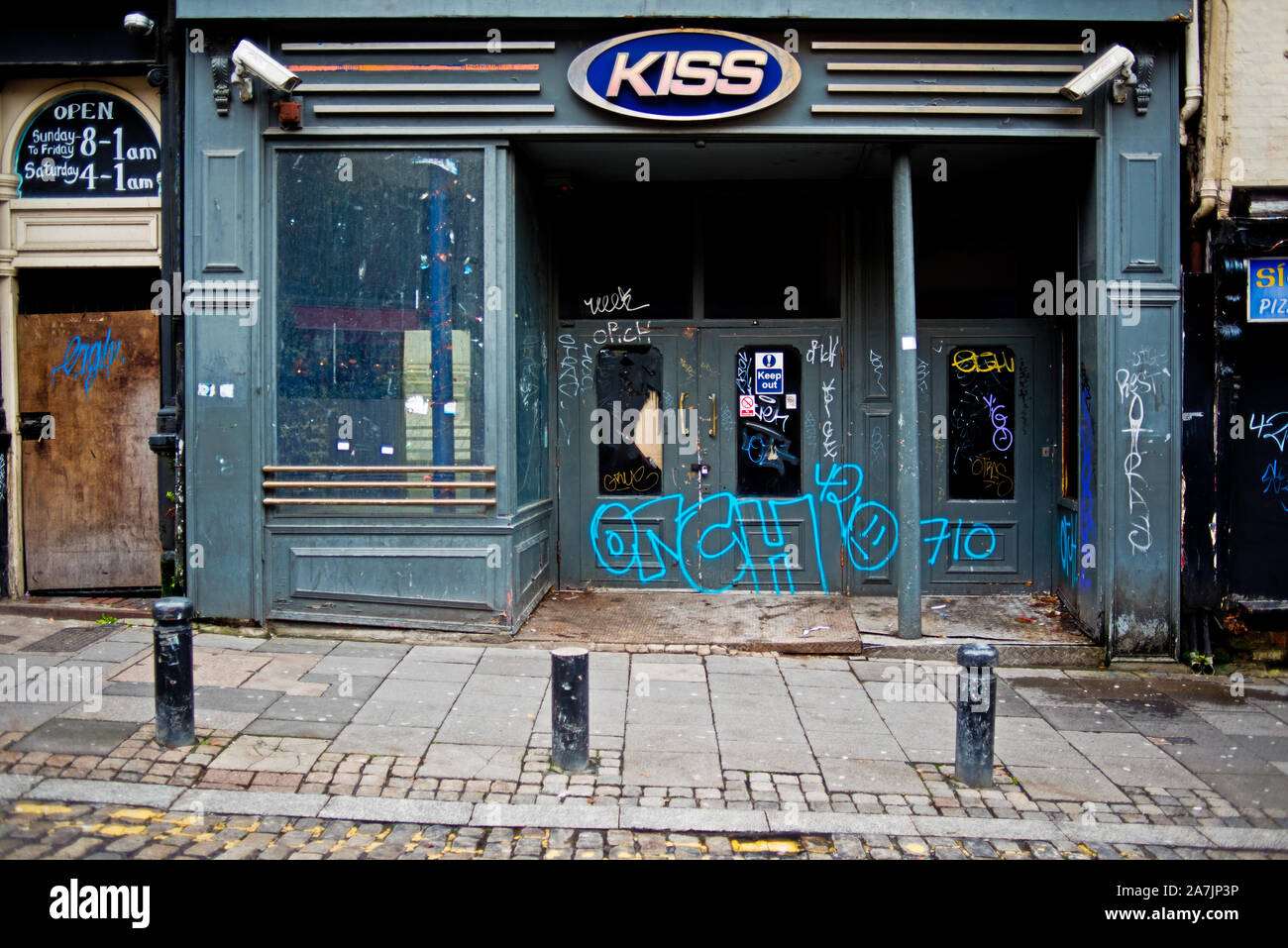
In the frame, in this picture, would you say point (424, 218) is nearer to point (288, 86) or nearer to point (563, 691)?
point (288, 86)

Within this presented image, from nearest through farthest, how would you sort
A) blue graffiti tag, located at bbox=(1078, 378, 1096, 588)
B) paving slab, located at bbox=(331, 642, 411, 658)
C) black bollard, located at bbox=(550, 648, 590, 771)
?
black bollard, located at bbox=(550, 648, 590, 771) → paving slab, located at bbox=(331, 642, 411, 658) → blue graffiti tag, located at bbox=(1078, 378, 1096, 588)

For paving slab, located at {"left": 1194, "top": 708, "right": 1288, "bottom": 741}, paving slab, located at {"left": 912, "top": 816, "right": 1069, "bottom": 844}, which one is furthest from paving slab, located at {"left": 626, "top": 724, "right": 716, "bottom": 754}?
paving slab, located at {"left": 1194, "top": 708, "right": 1288, "bottom": 741}

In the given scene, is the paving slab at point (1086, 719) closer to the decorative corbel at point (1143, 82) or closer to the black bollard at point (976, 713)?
the black bollard at point (976, 713)

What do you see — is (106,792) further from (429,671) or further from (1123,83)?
(1123,83)

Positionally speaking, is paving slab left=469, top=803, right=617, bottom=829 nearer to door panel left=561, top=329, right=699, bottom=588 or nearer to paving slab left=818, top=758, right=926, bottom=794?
paving slab left=818, top=758, right=926, bottom=794

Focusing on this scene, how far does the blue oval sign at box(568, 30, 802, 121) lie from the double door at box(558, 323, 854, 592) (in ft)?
7.50

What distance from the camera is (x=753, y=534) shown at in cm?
905

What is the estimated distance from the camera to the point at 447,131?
7496 mm

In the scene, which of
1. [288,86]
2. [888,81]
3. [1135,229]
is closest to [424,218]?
[288,86]

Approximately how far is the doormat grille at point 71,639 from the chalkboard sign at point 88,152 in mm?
3681

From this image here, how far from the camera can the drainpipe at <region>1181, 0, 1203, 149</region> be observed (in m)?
7.28

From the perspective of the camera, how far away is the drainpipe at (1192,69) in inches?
287

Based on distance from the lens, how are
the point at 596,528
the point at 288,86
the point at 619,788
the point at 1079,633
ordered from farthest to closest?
the point at 596,528
the point at 1079,633
the point at 288,86
the point at 619,788

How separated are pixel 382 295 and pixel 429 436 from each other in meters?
1.19
